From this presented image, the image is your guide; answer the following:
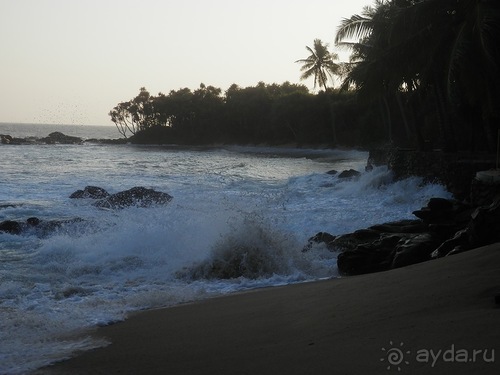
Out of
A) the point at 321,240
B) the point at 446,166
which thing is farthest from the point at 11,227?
the point at 446,166

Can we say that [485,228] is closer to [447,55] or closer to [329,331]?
[329,331]

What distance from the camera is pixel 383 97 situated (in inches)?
1588

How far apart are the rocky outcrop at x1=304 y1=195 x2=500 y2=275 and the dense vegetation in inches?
274

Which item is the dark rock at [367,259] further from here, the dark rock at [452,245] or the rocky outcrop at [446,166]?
the rocky outcrop at [446,166]

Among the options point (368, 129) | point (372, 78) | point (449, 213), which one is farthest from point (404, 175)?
point (368, 129)

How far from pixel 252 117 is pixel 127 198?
218 ft

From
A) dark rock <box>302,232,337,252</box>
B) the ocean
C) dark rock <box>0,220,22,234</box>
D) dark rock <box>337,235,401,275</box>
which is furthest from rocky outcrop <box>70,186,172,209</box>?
dark rock <box>337,235,401,275</box>

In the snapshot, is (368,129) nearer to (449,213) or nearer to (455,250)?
(449,213)

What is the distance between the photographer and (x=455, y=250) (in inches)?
344

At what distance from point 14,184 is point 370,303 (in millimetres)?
25737

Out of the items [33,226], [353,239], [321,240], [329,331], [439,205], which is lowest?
[33,226]

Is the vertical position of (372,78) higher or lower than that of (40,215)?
higher

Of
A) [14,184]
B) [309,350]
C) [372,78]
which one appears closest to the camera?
[309,350]

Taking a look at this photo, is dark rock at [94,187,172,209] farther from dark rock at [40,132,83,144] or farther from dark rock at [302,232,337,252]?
dark rock at [40,132,83,144]
